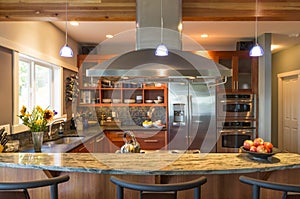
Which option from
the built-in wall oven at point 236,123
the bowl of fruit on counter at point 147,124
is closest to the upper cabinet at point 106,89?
the bowl of fruit on counter at point 147,124

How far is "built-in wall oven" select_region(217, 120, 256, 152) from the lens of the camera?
529 cm

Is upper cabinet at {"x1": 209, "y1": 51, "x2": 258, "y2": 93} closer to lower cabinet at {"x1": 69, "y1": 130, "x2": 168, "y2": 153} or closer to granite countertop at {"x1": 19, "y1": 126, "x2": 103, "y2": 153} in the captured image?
lower cabinet at {"x1": 69, "y1": 130, "x2": 168, "y2": 153}

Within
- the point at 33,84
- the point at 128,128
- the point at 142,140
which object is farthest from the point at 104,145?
the point at 33,84

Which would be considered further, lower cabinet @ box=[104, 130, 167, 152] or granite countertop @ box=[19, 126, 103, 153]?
lower cabinet @ box=[104, 130, 167, 152]

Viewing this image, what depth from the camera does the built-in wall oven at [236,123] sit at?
530 centimetres

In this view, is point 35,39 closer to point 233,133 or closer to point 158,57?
point 158,57

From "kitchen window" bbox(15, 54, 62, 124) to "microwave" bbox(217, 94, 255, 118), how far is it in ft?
9.93

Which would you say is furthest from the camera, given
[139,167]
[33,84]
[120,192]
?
[33,84]

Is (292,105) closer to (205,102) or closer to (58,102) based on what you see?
(205,102)

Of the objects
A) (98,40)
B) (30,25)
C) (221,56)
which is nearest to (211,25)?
(221,56)

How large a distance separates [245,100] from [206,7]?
8.83 feet

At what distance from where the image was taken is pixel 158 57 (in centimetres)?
244

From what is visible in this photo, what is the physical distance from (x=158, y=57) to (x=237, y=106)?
→ 333 centimetres

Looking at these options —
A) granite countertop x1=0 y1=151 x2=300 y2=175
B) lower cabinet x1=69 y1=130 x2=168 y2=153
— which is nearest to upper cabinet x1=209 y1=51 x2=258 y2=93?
lower cabinet x1=69 y1=130 x2=168 y2=153
